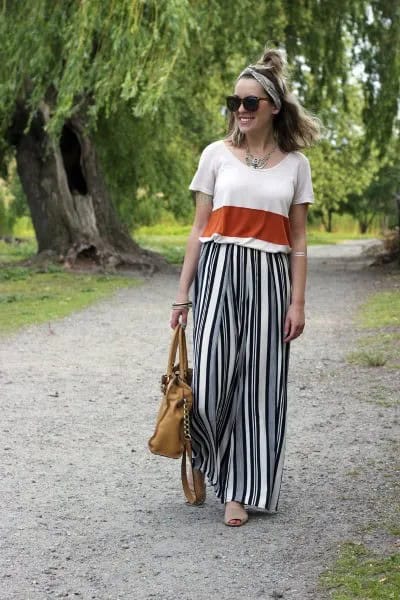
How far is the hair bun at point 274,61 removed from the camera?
16.9 ft

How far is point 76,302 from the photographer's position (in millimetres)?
15391

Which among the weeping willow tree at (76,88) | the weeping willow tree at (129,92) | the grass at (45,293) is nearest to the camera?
the grass at (45,293)

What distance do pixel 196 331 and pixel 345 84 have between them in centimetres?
1795

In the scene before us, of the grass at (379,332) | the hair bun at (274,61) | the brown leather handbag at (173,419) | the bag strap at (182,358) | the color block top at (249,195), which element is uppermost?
the hair bun at (274,61)

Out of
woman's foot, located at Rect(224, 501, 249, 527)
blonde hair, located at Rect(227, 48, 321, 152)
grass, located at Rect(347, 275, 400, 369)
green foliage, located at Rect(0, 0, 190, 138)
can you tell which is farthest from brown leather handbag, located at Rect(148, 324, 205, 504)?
green foliage, located at Rect(0, 0, 190, 138)

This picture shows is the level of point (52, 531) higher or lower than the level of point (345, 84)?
lower

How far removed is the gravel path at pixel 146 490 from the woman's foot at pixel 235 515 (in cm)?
5

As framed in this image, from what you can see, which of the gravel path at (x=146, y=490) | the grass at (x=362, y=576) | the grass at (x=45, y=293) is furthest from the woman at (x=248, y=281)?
the grass at (x=45, y=293)

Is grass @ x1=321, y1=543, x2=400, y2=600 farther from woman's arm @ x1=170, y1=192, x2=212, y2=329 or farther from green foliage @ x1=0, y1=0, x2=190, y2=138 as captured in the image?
green foliage @ x1=0, y1=0, x2=190, y2=138

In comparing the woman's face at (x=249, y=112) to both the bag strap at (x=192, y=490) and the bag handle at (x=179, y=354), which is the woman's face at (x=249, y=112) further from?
the bag strap at (x=192, y=490)

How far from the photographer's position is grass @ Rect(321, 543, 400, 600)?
409 centimetres

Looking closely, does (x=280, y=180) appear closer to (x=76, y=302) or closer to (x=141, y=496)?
(x=141, y=496)

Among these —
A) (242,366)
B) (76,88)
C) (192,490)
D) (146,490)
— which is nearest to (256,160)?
(242,366)

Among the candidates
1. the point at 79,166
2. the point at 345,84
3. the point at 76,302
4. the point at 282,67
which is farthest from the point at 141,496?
the point at 345,84
